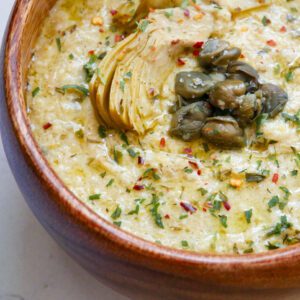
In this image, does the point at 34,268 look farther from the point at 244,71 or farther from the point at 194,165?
the point at 244,71

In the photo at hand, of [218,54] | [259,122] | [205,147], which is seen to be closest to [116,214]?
[205,147]

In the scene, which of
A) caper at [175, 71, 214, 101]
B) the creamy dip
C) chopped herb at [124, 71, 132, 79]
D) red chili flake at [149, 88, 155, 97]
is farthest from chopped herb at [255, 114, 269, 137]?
chopped herb at [124, 71, 132, 79]

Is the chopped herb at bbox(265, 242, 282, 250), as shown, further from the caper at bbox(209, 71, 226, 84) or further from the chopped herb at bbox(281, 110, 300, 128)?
the caper at bbox(209, 71, 226, 84)

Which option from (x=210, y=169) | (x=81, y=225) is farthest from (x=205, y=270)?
(x=210, y=169)

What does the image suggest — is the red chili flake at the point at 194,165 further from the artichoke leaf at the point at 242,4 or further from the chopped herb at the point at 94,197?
the artichoke leaf at the point at 242,4

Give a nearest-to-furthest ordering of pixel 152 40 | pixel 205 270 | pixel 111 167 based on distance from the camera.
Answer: pixel 205 270 < pixel 111 167 < pixel 152 40

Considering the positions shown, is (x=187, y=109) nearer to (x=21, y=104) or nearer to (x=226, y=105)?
(x=226, y=105)
